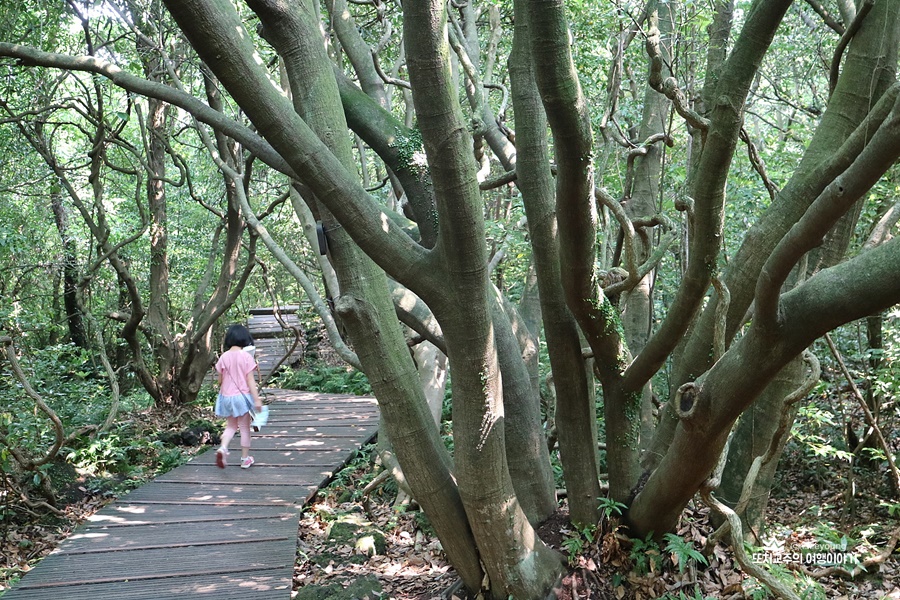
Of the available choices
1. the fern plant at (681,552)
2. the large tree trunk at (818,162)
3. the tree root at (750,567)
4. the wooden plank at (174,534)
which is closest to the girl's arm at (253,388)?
the wooden plank at (174,534)

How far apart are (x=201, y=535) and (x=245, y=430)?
177cm

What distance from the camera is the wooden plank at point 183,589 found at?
4.56m

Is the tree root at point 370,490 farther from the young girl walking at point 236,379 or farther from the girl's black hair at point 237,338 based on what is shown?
the girl's black hair at point 237,338

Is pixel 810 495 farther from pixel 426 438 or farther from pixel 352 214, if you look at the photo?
pixel 352 214

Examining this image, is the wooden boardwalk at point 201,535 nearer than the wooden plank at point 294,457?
Yes

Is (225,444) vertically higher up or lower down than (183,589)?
higher up

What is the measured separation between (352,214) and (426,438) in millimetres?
1387

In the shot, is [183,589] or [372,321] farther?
[183,589]

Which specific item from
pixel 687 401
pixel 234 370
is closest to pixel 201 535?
pixel 234 370

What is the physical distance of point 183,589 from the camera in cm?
467

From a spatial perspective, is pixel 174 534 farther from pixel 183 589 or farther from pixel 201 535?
pixel 183 589

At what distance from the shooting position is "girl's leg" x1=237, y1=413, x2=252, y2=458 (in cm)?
725

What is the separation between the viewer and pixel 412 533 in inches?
236

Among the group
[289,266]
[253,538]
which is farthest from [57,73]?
[253,538]
